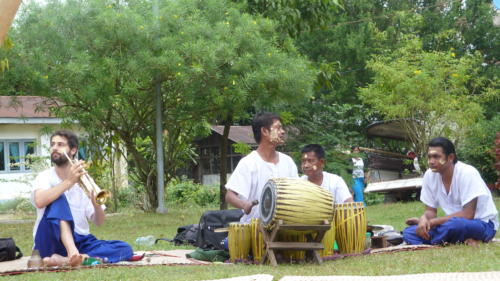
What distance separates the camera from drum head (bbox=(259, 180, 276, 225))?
6.26m

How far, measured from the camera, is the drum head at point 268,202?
6262 millimetres

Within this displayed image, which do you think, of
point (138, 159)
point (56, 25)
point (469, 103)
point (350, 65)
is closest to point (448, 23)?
point (350, 65)

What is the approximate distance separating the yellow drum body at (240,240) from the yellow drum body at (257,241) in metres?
0.04

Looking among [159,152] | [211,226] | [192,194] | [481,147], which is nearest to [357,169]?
[159,152]

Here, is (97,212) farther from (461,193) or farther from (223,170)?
(223,170)

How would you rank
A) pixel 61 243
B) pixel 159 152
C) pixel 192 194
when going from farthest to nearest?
pixel 192 194, pixel 159 152, pixel 61 243

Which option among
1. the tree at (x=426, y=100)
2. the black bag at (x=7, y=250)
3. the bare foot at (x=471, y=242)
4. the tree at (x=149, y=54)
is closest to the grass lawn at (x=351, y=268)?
the bare foot at (x=471, y=242)

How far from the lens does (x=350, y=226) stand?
274 inches

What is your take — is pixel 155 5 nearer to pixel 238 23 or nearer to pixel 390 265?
pixel 238 23

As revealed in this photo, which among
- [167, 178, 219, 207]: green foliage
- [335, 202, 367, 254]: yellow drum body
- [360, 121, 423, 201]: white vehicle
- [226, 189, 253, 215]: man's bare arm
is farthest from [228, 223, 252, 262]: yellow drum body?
[167, 178, 219, 207]: green foliage

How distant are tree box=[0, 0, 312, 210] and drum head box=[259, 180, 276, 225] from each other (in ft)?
24.2

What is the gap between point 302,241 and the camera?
6.58m

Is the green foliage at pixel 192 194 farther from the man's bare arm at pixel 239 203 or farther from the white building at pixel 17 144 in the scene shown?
the man's bare arm at pixel 239 203

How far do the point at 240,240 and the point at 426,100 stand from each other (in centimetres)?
1500
